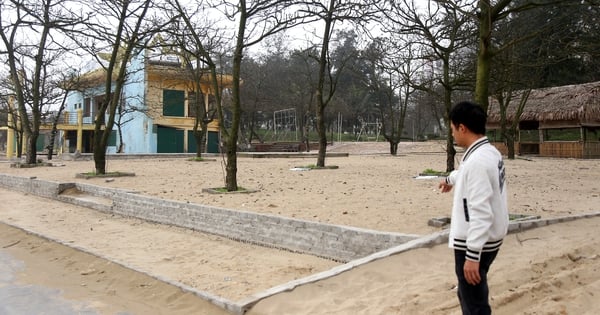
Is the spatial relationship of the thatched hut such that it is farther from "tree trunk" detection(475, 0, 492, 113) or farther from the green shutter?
the green shutter

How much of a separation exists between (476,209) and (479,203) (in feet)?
0.12

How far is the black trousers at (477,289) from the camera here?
8.83ft

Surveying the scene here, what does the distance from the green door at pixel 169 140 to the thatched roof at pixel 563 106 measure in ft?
72.3

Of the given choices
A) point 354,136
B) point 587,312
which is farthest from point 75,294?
point 354,136

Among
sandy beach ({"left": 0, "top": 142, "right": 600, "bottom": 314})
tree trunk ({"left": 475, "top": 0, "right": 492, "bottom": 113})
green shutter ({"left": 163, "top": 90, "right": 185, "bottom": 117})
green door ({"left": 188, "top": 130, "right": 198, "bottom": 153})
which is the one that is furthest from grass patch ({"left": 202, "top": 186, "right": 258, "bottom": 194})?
green door ({"left": 188, "top": 130, "right": 198, "bottom": 153})

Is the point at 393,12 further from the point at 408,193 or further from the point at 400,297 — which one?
the point at 400,297

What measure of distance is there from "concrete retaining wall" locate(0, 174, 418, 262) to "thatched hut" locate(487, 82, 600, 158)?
22.7 m

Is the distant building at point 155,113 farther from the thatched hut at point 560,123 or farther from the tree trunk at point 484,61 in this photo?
the tree trunk at point 484,61

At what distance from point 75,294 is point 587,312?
500 cm

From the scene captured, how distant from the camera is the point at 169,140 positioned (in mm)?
35719

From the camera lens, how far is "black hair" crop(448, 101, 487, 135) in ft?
9.13

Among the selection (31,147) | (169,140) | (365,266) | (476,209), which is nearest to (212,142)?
(169,140)

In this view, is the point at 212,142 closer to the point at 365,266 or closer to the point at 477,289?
the point at 365,266

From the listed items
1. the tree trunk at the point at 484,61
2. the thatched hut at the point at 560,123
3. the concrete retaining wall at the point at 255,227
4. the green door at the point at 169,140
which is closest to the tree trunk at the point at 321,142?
the concrete retaining wall at the point at 255,227
